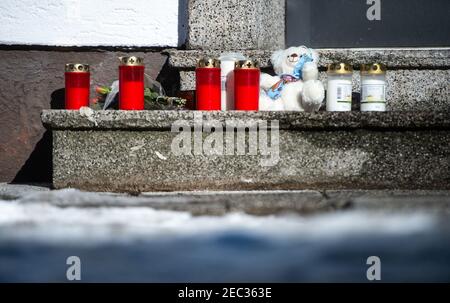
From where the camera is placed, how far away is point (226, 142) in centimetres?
227

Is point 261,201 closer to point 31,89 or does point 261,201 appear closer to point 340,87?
point 340,87

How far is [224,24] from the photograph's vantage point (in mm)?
2709

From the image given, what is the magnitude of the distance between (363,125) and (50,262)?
1240 mm

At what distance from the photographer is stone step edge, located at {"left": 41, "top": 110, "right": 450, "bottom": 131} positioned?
7.34 ft

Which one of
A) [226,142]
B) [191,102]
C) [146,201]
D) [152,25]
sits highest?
[152,25]

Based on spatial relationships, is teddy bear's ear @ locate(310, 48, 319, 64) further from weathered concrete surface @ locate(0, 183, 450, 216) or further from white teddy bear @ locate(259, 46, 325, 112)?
weathered concrete surface @ locate(0, 183, 450, 216)

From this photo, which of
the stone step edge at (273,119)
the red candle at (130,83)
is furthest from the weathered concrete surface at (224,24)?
the stone step edge at (273,119)

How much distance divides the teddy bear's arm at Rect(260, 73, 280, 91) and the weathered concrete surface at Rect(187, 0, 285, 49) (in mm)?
285

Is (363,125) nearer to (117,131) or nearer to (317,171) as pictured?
(317,171)

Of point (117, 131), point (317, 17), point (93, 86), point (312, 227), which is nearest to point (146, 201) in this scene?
point (117, 131)

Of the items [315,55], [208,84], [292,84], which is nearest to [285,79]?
[292,84]

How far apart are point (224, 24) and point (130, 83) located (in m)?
0.60

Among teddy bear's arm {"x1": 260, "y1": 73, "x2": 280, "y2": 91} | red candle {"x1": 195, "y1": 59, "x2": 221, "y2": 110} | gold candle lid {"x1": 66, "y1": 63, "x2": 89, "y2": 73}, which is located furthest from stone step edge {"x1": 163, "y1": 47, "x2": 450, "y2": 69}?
gold candle lid {"x1": 66, "y1": 63, "x2": 89, "y2": 73}

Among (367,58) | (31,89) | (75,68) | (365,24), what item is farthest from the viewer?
(365,24)
